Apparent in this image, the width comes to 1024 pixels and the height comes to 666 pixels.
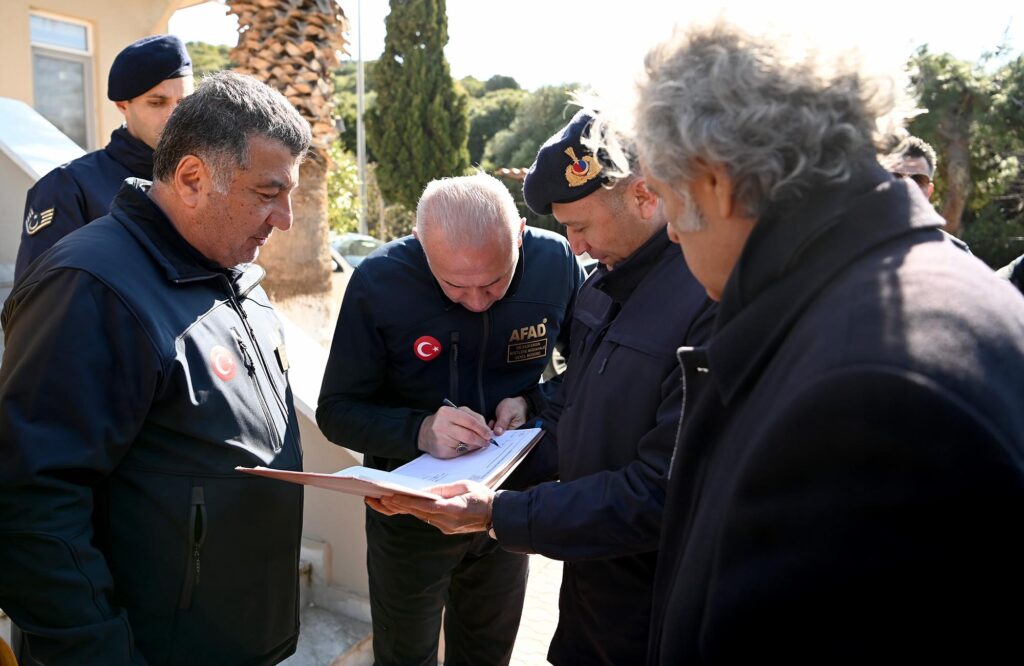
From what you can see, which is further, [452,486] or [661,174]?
[452,486]

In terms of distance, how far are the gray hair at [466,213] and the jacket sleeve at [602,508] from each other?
879 mm

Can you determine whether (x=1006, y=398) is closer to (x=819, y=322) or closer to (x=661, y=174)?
(x=819, y=322)

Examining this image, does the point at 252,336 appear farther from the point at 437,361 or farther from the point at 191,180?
the point at 437,361

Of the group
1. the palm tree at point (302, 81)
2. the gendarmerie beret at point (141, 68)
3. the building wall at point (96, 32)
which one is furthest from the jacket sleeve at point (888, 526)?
the building wall at point (96, 32)

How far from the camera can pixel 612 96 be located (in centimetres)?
141

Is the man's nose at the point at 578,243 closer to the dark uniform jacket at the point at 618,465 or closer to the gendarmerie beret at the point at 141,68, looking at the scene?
the dark uniform jacket at the point at 618,465

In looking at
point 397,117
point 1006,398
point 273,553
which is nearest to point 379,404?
point 273,553

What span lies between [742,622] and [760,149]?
656 mm

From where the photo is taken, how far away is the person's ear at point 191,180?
1.96 metres

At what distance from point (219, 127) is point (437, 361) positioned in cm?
109

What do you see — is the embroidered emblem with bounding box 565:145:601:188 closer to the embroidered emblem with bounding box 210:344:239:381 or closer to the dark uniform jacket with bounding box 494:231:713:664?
the dark uniform jacket with bounding box 494:231:713:664

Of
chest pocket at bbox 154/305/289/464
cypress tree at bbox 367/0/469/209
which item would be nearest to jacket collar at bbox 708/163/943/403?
chest pocket at bbox 154/305/289/464

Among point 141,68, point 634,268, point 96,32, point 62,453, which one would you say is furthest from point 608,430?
point 96,32

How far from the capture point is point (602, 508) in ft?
6.13
